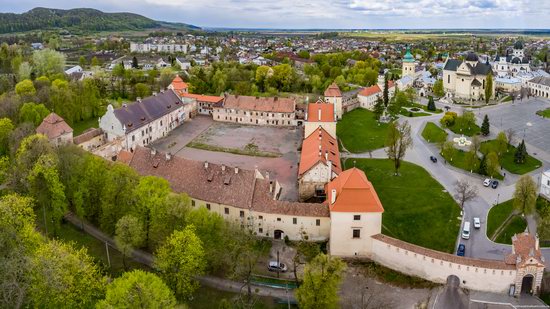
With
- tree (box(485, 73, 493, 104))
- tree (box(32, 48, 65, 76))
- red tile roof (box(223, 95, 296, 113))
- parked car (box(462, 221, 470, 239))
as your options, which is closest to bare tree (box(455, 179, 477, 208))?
parked car (box(462, 221, 470, 239))

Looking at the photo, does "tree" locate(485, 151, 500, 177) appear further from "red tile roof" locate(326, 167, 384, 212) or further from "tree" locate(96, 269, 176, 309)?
"tree" locate(96, 269, 176, 309)

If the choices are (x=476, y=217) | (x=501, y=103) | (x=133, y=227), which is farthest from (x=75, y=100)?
(x=501, y=103)

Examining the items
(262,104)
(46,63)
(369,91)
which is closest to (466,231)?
(262,104)

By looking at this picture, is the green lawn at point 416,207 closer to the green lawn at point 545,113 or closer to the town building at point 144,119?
the town building at point 144,119

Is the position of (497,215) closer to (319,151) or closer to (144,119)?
(319,151)

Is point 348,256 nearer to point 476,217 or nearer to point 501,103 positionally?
point 476,217

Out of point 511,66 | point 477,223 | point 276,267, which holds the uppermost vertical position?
point 511,66
